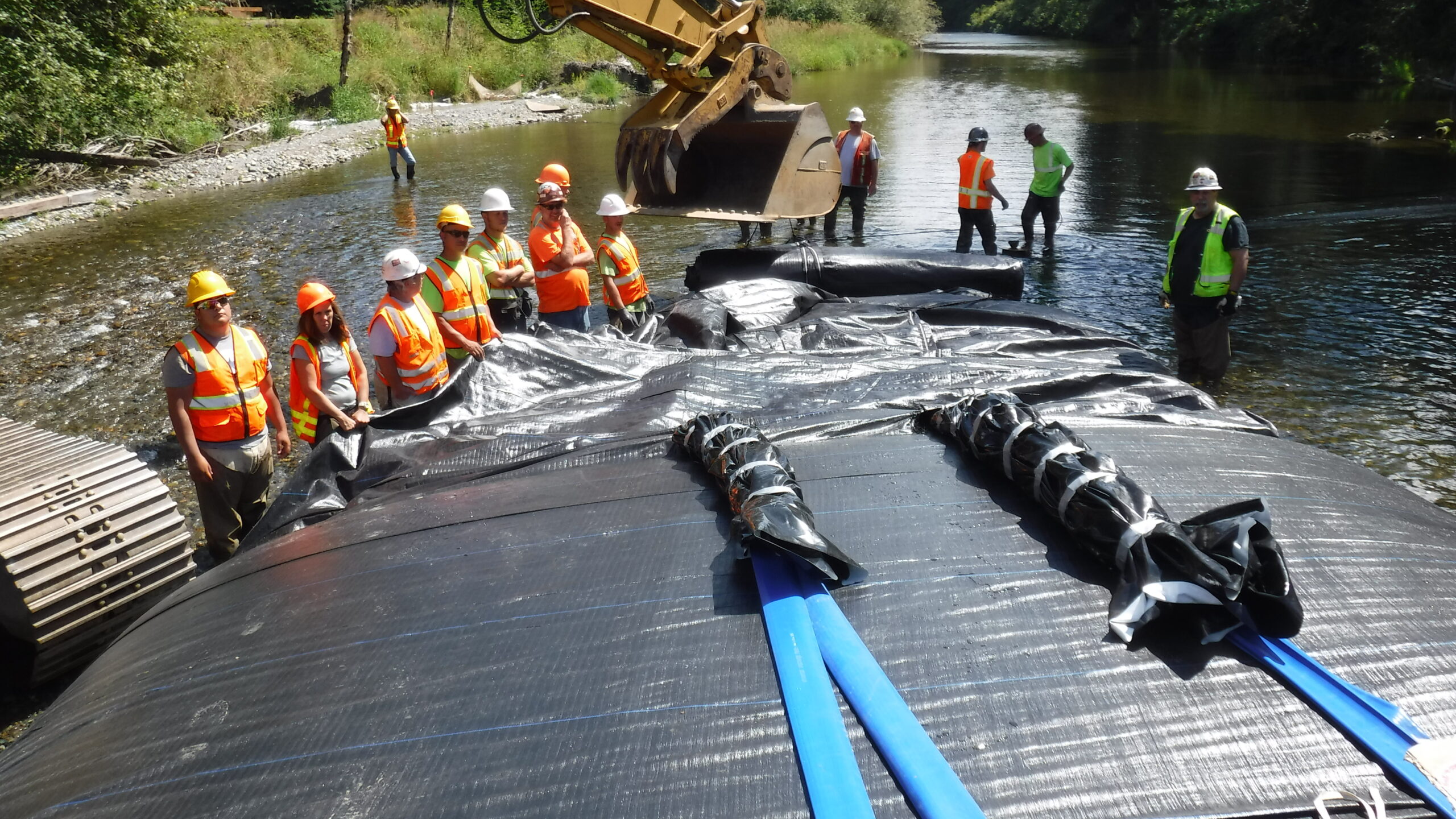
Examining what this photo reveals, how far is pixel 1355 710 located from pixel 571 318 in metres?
5.82

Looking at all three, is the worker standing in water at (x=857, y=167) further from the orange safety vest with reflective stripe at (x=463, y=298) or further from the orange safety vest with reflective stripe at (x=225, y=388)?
the orange safety vest with reflective stripe at (x=225, y=388)

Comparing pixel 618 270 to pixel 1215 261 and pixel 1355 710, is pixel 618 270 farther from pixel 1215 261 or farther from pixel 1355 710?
pixel 1355 710

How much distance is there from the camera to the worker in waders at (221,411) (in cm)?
480

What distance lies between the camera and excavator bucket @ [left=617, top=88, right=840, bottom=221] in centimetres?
897

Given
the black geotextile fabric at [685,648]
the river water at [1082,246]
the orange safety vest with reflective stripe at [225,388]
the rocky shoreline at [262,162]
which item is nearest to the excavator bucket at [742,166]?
the river water at [1082,246]

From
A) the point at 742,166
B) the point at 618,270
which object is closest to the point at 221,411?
the point at 618,270

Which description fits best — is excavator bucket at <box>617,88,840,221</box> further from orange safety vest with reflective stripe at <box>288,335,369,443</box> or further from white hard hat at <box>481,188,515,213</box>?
orange safety vest with reflective stripe at <box>288,335,369,443</box>

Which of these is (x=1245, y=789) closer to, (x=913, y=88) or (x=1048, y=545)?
(x=1048, y=545)

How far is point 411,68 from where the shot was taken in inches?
1305

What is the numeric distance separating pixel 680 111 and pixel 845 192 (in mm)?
4140

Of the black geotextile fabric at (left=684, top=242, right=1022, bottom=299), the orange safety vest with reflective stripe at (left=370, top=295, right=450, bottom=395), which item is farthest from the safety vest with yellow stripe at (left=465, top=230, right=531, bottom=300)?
the black geotextile fabric at (left=684, top=242, right=1022, bottom=299)

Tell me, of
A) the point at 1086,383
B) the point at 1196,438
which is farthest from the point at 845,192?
the point at 1196,438

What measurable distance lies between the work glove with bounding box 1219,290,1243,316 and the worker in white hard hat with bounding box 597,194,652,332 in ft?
14.0

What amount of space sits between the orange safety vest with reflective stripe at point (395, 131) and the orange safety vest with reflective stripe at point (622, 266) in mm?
11979
